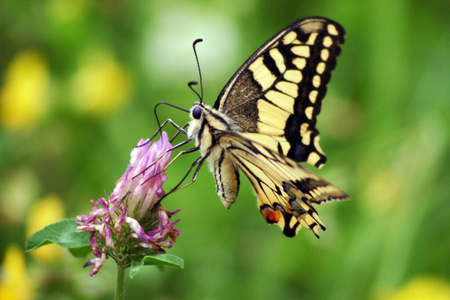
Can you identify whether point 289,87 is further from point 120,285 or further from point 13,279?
point 13,279

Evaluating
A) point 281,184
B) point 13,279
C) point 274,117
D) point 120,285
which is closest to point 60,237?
point 120,285

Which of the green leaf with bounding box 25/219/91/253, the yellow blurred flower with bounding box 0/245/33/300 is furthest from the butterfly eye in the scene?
the yellow blurred flower with bounding box 0/245/33/300

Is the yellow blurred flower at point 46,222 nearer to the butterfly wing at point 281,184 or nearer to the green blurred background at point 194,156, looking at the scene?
the green blurred background at point 194,156

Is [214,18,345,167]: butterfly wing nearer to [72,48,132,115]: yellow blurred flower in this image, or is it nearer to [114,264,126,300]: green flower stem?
[114,264,126,300]: green flower stem

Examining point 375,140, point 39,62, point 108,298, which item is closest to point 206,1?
point 39,62

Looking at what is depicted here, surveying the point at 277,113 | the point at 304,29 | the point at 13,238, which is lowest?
the point at 13,238

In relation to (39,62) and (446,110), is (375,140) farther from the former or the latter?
(39,62)

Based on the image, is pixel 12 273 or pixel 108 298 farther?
pixel 108 298
